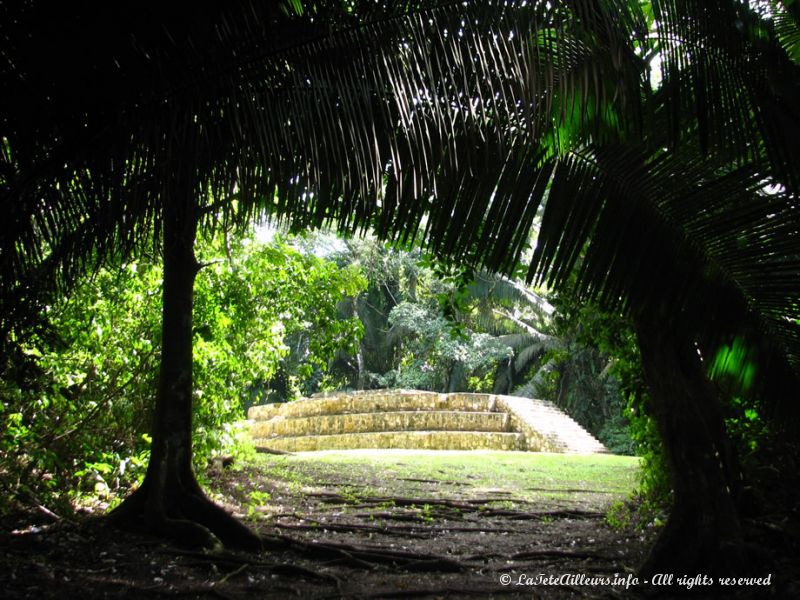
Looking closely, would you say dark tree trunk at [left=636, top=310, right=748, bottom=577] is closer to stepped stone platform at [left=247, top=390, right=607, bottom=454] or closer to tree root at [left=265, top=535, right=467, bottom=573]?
tree root at [left=265, top=535, right=467, bottom=573]

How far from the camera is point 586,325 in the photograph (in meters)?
6.32

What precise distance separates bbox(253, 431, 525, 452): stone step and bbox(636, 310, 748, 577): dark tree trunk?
15.5 m

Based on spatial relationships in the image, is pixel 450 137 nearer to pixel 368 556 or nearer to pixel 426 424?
pixel 368 556

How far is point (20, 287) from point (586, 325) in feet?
15.7

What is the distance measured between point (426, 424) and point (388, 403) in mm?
2124

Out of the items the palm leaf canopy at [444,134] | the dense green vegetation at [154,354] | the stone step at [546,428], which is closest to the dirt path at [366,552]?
the dense green vegetation at [154,354]

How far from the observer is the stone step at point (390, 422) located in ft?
69.5

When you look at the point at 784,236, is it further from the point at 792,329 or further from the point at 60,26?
the point at 60,26

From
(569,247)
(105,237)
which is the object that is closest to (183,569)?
(105,237)

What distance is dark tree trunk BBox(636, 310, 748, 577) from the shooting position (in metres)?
4.46

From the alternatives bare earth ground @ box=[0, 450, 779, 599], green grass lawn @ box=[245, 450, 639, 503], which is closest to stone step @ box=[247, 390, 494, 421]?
green grass lawn @ box=[245, 450, 639, 503]

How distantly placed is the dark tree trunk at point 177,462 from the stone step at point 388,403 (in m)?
16.2

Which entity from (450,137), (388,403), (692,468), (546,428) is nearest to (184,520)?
(692,468)

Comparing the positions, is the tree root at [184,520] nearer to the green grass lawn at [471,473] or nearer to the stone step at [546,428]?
the green grass lawn at [471,473]
